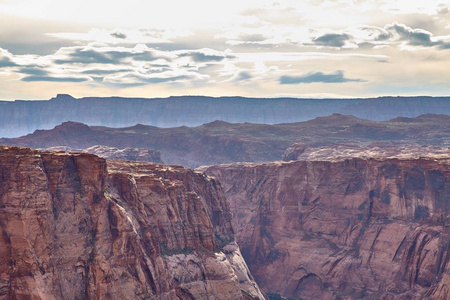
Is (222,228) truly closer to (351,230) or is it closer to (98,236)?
(351,230)

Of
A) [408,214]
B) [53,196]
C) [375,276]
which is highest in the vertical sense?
[53,196]

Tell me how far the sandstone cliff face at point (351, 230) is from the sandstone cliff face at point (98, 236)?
36.1 meters

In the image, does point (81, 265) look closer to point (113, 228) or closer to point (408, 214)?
point (113, 228)

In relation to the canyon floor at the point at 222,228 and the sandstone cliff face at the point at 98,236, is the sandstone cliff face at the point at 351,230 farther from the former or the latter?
the sandstone cliff face at the point at 98,236

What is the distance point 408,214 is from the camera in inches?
5728

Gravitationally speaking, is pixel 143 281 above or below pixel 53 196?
below

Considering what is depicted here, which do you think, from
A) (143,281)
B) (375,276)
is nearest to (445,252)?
(375,276)

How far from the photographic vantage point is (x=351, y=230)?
503 feet

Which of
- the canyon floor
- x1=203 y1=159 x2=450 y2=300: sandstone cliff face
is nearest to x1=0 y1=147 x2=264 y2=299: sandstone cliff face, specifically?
the canyon floor

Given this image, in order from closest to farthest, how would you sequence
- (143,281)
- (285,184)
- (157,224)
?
(143,281) → (157,224) → (285,184)

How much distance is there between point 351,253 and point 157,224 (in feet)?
190

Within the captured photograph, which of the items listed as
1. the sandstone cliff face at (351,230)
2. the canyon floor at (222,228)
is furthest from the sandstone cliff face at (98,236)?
the sandstone cliff face at (351,230)

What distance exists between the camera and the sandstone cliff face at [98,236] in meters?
77.0

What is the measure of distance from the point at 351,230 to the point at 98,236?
76.9 m
